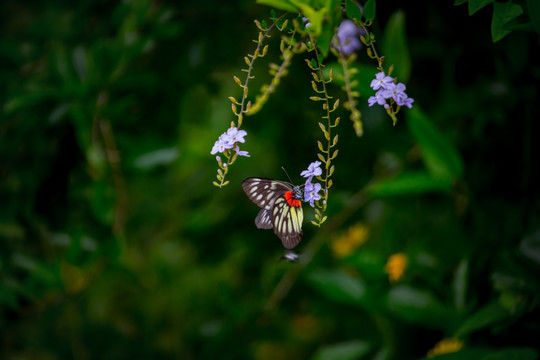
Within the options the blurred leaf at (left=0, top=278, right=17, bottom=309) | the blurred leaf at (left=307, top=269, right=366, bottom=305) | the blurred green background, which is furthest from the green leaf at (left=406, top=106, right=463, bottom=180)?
the blurred leaf at (left=0, top=278, right=17, bottom=309)

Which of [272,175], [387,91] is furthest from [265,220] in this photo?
[272,175]

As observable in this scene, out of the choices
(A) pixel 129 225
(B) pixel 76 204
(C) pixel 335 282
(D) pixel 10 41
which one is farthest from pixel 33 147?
(C) pixel 335 282

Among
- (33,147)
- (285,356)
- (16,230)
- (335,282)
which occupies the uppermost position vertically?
(33,147)

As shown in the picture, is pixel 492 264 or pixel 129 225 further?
pixel 129 225

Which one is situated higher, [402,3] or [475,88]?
[402,3]

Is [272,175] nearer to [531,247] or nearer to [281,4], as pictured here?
[531,247]

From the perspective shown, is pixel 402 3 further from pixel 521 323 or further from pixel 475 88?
pixel 521 323
